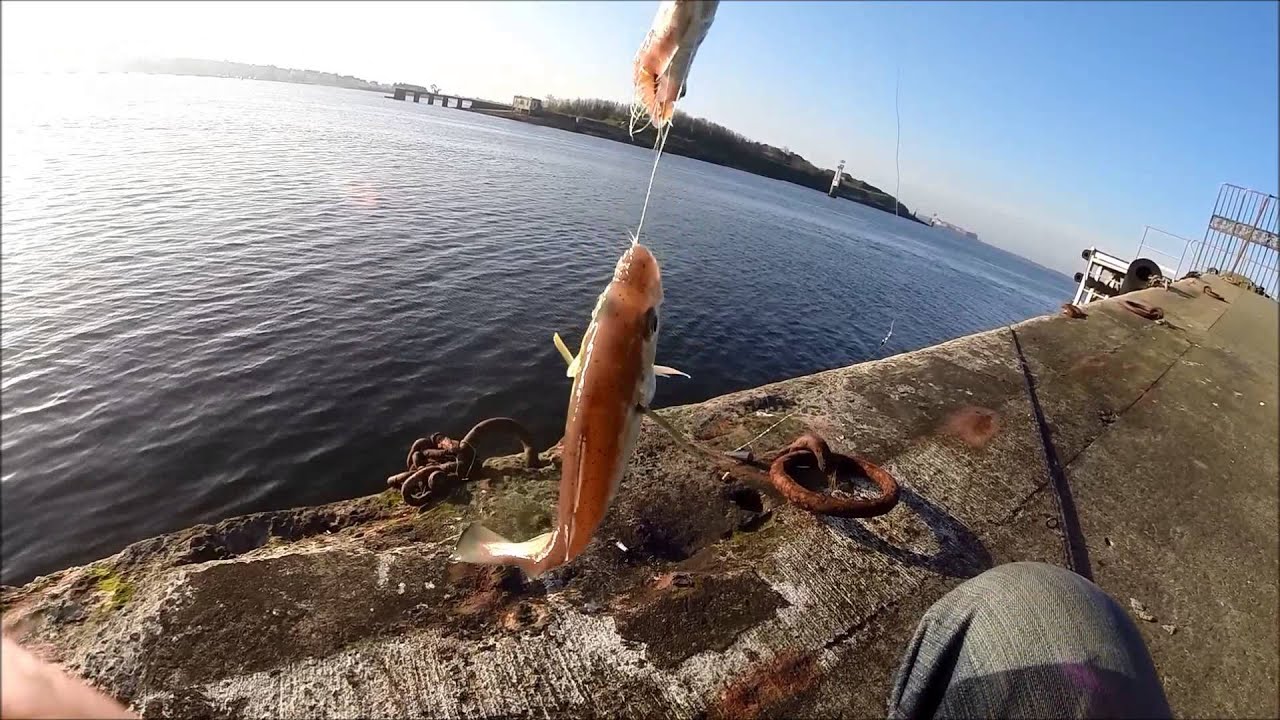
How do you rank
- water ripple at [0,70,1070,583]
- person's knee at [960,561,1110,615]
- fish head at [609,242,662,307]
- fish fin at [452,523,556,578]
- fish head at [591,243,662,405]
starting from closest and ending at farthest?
fish head at [591,243,662,405], fish head at [609,242,662,307], fish fin at [452,523,556,578], person's knee at [960,561,1110,615], water ripple at [0,70,1070,583]

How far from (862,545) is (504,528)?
3.24 m

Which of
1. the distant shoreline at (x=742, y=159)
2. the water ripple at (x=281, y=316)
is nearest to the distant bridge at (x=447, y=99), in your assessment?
the distant shoreline at (x=742, y=159)

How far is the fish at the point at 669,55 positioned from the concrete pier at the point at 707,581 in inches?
133

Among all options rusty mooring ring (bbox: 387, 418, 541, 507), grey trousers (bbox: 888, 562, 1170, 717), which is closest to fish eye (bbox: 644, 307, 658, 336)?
grey trousers (bbox: 888, 562, 1170, 717)

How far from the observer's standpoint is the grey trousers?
2.59 meters

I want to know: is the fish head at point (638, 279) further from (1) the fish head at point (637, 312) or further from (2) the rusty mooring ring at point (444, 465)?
(2) the rusty mooring ring at point (444, 465)

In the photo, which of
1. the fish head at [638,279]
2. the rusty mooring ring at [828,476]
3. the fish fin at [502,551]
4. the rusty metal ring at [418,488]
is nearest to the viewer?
the fish head at [638,279]

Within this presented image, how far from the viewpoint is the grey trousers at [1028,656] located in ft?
8.50

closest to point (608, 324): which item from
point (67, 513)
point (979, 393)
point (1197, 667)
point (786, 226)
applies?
point (1197, 667)

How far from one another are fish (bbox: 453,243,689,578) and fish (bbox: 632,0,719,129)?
2.86 ft

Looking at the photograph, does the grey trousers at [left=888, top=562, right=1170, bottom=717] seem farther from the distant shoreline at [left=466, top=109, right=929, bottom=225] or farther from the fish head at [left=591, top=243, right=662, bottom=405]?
the distant shoreline at [left=466, top=109, right=929, bottom=225]

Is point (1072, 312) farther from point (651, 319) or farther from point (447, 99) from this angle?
point (447, 99)

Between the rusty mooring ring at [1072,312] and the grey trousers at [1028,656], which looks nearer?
the grey trousers at [1028,656]

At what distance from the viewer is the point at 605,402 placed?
95.3 inches
